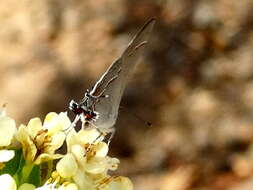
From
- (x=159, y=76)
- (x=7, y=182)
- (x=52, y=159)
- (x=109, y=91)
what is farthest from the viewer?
(x=159, y=76)

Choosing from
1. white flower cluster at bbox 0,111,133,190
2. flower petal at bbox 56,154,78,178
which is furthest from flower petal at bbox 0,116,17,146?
flower petal at bbox 56,154,78,178

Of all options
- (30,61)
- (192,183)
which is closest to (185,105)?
(192,183)

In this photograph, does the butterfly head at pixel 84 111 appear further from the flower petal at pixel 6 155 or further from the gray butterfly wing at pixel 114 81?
the flower petal at pixel 6 155

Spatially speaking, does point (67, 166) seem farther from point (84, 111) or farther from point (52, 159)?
point (84, 111)

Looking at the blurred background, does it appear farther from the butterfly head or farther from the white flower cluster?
the white flower cluster

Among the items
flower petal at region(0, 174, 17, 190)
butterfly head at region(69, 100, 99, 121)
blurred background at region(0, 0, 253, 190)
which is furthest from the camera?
blurred background at region(0, 0, 253, 190)

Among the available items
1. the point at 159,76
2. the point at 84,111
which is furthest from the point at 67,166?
the point at 159,76

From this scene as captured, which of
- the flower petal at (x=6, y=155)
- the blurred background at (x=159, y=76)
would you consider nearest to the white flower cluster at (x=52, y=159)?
the flower petal at (x=6, y=155)
